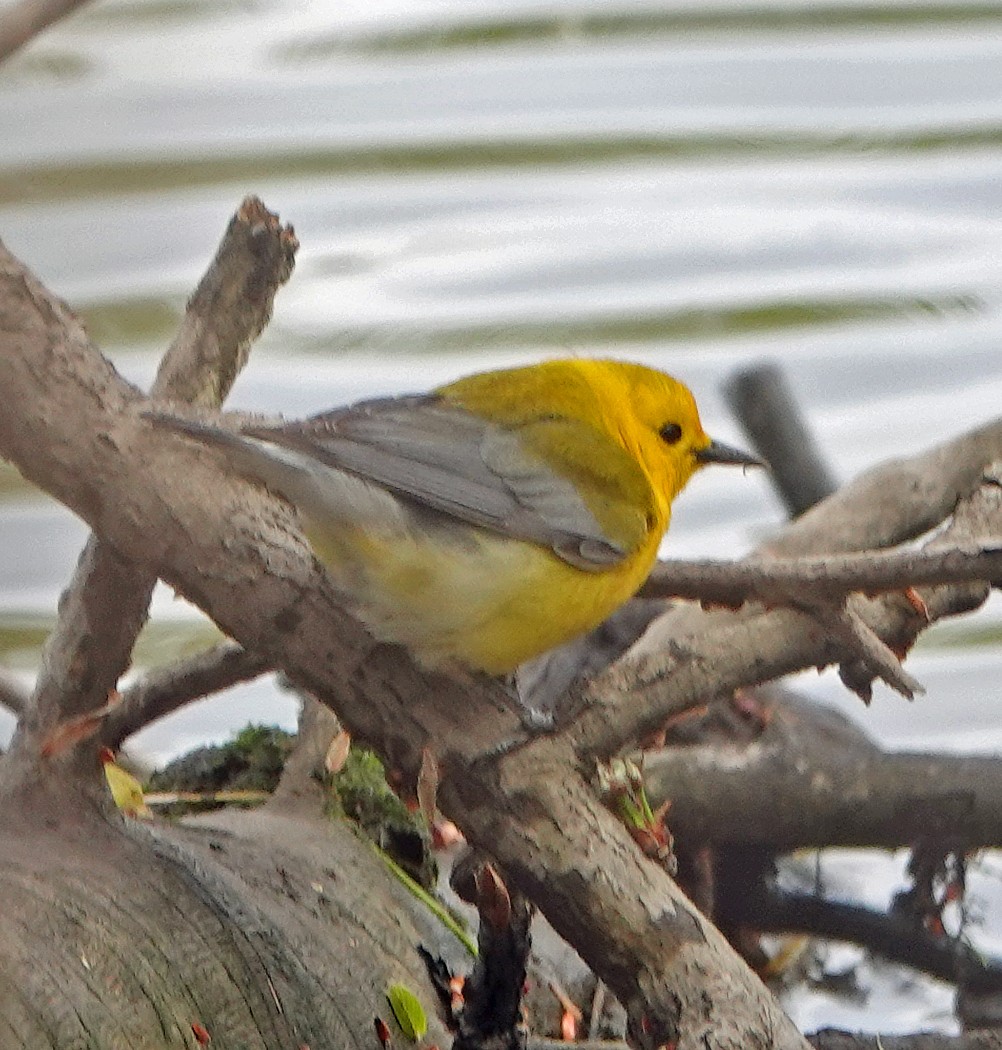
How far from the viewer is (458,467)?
122 inches

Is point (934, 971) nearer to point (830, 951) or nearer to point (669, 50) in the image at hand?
point (830, 951)

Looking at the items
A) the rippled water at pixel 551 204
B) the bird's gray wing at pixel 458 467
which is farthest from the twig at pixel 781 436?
the bird's gray wing at pixel 458 467

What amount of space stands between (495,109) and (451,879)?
18.1 feet

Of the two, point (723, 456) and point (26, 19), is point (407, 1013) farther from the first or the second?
point (26, 19)

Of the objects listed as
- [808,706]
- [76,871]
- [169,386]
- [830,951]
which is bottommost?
[830,951]

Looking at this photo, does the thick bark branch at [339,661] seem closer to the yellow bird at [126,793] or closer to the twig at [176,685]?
the twig at [176,685]

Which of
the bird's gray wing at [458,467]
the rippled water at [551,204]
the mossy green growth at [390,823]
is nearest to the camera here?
the bird's gray wing at [458,467]

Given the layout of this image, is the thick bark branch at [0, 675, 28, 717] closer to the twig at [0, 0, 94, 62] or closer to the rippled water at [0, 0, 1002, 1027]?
the twig at [0, 0, 94, 62]

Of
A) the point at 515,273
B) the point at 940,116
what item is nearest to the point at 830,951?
the point at 515,273

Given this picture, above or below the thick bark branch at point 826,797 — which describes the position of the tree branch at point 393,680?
above

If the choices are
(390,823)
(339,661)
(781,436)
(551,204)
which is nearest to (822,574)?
(339,661)

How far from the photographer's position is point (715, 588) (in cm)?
289

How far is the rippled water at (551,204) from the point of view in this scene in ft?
21.2

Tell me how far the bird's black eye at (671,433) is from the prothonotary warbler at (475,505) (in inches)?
5.2
